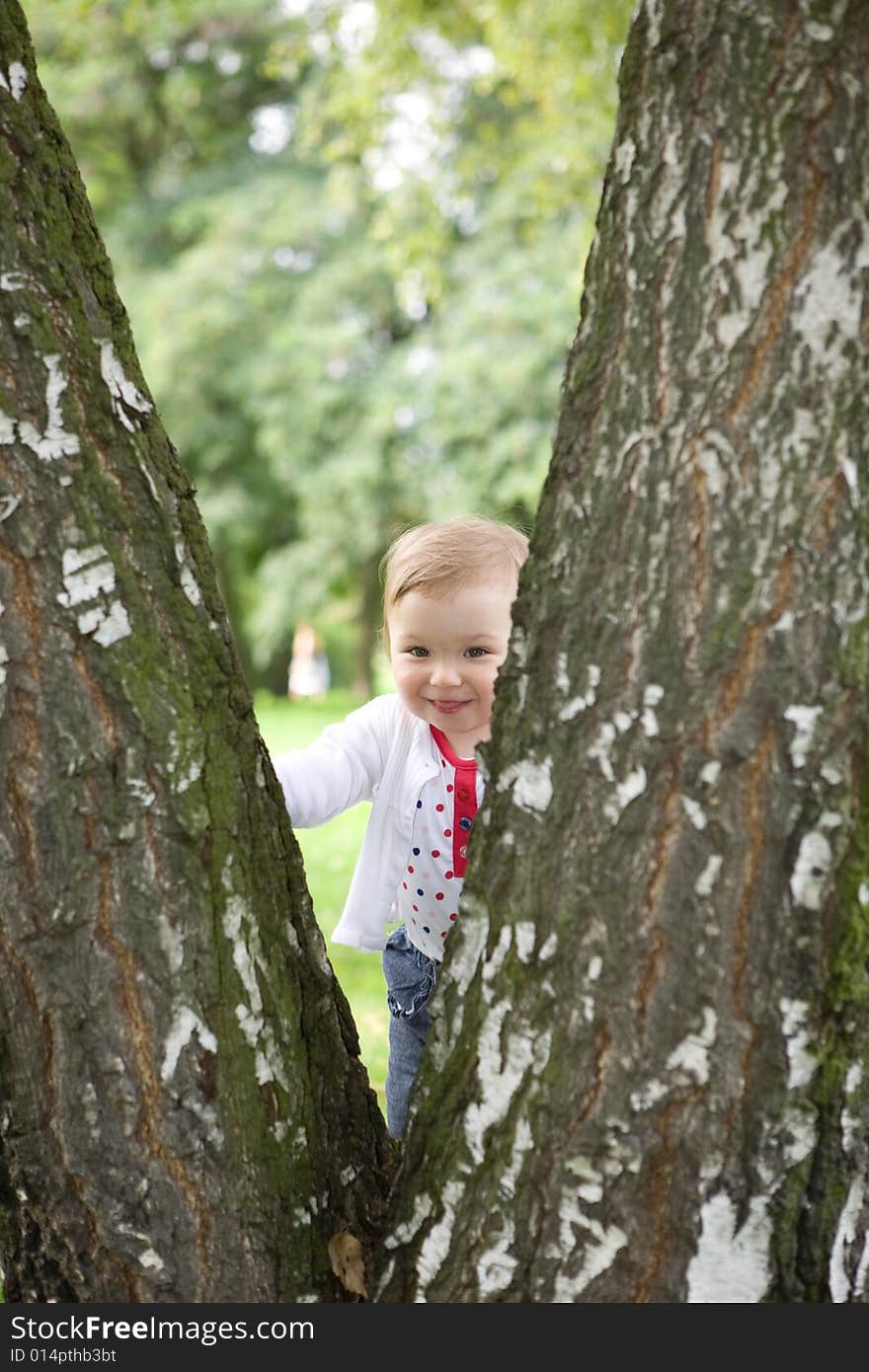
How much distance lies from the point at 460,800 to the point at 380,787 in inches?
7.3

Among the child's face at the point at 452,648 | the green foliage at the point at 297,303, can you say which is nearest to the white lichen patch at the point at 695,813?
the child's face at the point at 452,648

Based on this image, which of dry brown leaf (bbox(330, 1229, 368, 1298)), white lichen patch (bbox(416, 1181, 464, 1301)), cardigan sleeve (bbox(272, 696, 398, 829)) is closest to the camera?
white lichen patch (bbox(416, 1181, 464, 1301))

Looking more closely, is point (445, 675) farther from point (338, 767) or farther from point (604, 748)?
point (604, 748)

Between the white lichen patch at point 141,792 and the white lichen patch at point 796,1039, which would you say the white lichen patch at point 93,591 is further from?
the white lichen patch at point 796,1039

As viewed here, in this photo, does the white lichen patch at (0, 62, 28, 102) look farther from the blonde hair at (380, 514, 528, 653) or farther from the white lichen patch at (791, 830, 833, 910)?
the white lichen patch at (791, 830, 833, 910)

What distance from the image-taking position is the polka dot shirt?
2883 millimetres

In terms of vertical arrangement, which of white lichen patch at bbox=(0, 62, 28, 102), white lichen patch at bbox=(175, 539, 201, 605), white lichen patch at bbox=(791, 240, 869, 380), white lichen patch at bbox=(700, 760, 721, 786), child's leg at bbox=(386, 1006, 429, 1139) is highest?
white lichen patch at bbox=(0, 62, 28, 102)

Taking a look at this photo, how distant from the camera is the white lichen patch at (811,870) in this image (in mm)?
1635

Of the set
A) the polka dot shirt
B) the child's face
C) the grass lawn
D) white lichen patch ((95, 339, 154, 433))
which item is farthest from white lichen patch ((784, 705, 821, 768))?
the grass lawn

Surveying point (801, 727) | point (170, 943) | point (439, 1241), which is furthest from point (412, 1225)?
point (801, 727)

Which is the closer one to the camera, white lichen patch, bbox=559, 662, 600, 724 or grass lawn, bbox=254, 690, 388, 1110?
white lichen patch, bbox=559, 662, 600, 724

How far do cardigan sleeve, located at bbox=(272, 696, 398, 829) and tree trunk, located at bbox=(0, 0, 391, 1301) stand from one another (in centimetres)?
76

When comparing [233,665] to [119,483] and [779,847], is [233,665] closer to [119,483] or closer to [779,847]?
[119,483]

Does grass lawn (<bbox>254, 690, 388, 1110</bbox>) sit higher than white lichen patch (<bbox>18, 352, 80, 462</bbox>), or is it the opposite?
white lichen patch (<bbox>18, 352, 80, 462</bbox>)
